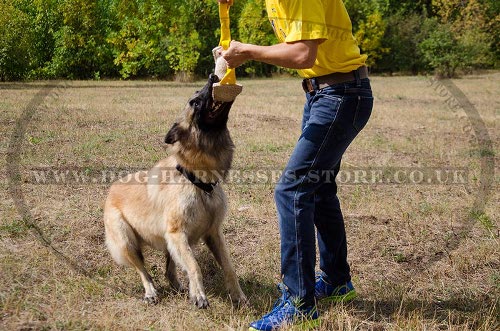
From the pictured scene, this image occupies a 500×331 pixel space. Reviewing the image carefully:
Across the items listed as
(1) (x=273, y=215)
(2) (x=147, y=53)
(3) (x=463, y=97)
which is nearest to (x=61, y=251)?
(1) (x=273, y=215)

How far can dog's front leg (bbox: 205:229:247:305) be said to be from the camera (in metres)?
3.60

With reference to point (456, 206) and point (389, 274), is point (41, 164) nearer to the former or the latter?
point (389, 274)

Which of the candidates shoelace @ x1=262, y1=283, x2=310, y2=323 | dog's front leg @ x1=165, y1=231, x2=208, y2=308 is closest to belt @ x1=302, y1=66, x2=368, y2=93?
shoelace @ x1=262, y1=283, x2=310, y2=323

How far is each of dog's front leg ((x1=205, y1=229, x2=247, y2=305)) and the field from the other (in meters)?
0.11

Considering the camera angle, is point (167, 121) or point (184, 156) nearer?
point (184, 156)

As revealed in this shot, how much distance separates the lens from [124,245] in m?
3.88

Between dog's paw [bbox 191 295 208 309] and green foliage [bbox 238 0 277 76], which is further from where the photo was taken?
green foliage [bbox 238 0 277 76]

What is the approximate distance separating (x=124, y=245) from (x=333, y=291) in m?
1.68

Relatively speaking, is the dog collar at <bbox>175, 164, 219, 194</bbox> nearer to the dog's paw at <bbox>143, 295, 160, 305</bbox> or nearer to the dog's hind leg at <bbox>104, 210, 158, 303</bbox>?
the dog's hind leg at <bbox>104, 210, 158, 303</bbox>

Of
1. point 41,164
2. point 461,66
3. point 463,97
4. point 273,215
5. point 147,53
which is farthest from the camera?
point 461,66

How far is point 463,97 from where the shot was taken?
1838 cm

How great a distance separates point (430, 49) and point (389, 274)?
29.1m

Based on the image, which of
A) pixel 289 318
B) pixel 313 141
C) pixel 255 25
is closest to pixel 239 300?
pixel 289 318

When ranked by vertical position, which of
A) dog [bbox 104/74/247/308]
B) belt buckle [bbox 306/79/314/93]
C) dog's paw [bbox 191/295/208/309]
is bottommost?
dog's paw [bbox 191/295/208/309]
